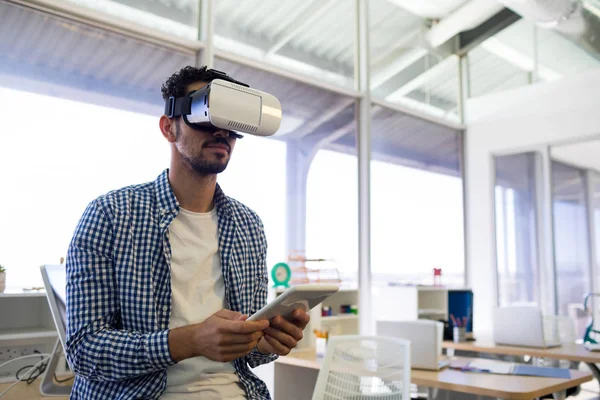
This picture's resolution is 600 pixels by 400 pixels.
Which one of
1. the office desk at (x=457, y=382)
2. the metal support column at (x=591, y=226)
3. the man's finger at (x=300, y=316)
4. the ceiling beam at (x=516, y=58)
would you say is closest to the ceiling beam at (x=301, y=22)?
the ceiling beam at (x=516, y=58)

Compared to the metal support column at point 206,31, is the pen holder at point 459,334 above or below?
below

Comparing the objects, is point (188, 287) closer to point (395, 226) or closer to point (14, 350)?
point (14, 350)

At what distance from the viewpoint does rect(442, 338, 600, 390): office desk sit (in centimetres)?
329

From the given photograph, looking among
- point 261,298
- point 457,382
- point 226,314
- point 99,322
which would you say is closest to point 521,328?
point 457,382

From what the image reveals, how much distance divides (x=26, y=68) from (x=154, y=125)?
0.76 meters

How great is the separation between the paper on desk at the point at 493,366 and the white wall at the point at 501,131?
83.7 inches

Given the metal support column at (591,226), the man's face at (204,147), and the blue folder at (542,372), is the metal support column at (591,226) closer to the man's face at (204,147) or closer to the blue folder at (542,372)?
the blue folder at (542,372)

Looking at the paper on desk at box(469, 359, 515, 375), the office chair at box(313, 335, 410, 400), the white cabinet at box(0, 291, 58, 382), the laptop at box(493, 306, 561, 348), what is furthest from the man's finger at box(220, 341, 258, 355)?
the laptop at box(493, 306, 561, 348)

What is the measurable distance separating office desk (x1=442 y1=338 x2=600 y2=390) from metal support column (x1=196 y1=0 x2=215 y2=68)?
249 centimetres

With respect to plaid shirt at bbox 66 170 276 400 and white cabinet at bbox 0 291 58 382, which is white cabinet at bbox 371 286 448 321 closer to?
white cabinet at bbox 0 291 58 382

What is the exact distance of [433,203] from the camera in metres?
5.47

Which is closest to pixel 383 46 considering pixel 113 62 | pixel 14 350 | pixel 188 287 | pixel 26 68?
pixel 113 62

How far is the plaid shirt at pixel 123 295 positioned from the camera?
Answer: 1197mm

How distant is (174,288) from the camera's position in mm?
1372
